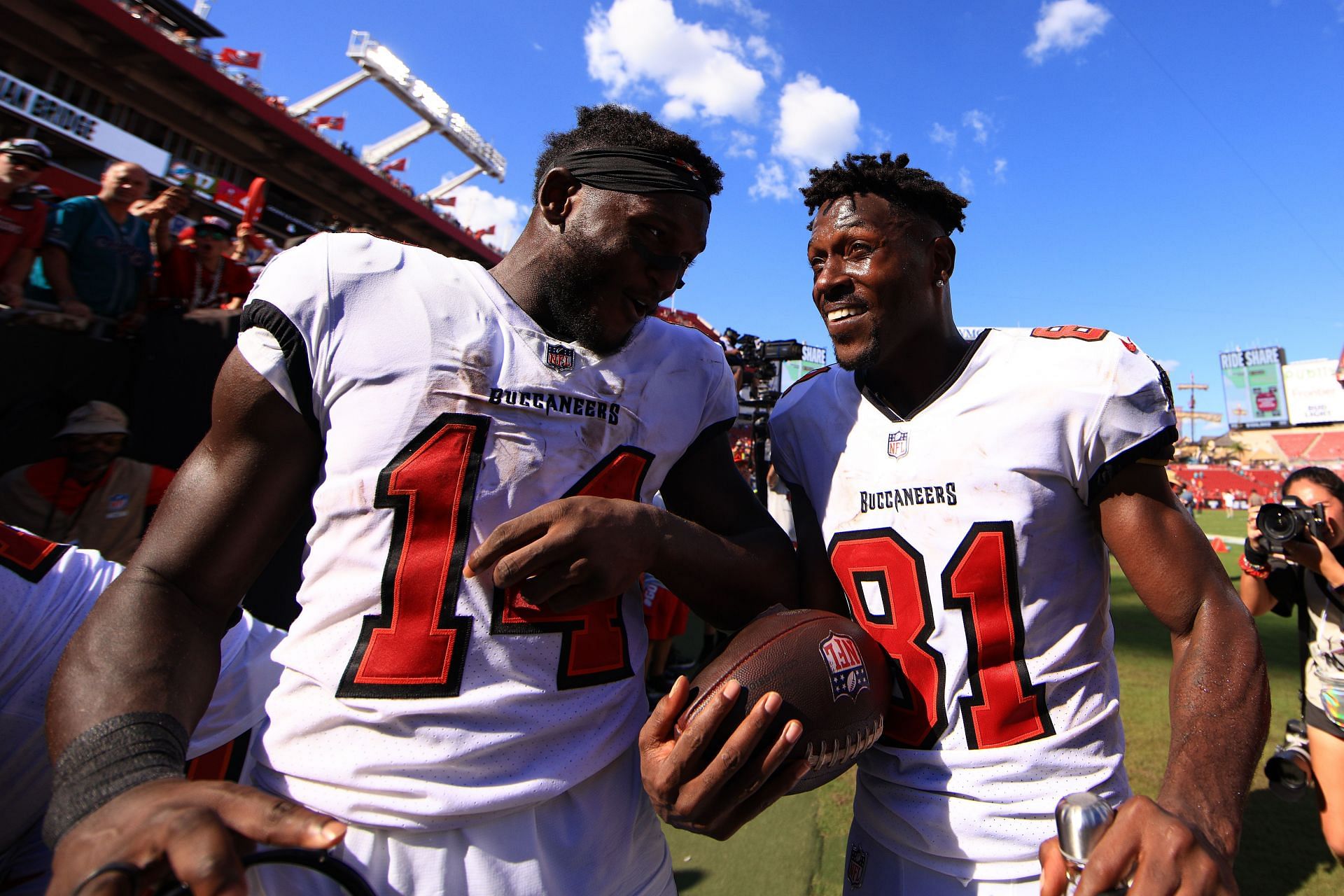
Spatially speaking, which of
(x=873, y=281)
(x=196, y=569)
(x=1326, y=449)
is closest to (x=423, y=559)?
(x=196, y=569)

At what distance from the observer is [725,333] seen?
914 centimetres

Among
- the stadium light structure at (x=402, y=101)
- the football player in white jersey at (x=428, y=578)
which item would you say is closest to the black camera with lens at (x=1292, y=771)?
the football player in white jersey at (x=428, y=578)

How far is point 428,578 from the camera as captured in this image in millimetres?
1221

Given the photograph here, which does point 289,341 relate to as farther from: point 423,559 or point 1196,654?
point 1196,654

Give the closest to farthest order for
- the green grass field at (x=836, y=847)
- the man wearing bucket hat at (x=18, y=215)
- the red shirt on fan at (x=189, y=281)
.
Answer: the green grass field at (x=836, y=847) < the man wearing bucket hat at (x=18, y=215) < the red shirt on fan at (x=189, y=281)

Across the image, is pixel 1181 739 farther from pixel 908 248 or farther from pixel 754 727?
pixel 908 248

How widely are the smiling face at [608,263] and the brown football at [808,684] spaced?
67cm

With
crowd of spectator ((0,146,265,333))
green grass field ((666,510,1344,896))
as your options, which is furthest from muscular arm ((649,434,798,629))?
crowd of spectator ((0,146,265,333))

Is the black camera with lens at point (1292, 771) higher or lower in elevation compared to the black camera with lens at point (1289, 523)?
lower

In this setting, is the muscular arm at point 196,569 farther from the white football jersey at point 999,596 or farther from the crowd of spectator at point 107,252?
the crowd of spectator at point 107,252

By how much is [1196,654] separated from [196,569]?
182 centimetres

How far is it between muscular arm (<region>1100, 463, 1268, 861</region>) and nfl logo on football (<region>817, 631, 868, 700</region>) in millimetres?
513

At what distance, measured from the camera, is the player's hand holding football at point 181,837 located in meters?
0.77

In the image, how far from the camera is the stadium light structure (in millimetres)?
29688
